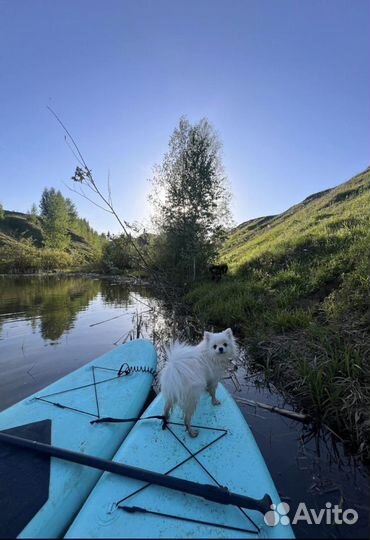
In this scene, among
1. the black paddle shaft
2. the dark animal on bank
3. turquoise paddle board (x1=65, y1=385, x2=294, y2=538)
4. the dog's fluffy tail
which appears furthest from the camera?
the dark animal on bank

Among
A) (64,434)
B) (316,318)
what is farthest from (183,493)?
(316,318)

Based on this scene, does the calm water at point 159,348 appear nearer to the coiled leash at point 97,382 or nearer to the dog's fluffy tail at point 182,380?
the dog's fluffy tail at point 182,380

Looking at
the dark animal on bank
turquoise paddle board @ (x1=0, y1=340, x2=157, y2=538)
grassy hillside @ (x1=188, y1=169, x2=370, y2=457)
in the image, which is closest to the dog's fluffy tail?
turquoise paddle board @ (x1=0, y1=340, x2=157, y2=538)

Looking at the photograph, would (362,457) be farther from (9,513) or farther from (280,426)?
(9,513)

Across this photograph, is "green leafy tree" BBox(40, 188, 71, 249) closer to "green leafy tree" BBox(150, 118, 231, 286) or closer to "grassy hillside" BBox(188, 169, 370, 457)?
"green leafy tree" BBox(150, 118, 231, 286)

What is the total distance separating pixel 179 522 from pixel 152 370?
339 centimetres

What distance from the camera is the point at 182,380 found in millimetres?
2889

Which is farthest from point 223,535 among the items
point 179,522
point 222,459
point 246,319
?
point 246,319

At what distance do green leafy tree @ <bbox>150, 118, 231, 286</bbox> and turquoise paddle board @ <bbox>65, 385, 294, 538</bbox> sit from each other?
49.9 ft

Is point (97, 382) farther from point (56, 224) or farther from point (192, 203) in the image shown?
point (56, 224)

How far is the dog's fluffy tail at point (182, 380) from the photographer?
290cm

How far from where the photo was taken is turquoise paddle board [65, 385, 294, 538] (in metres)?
2.06

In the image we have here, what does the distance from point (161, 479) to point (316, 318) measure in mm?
5651

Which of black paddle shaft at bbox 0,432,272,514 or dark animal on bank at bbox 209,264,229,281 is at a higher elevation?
dark animal on bank at bbox 209,264,229,281
